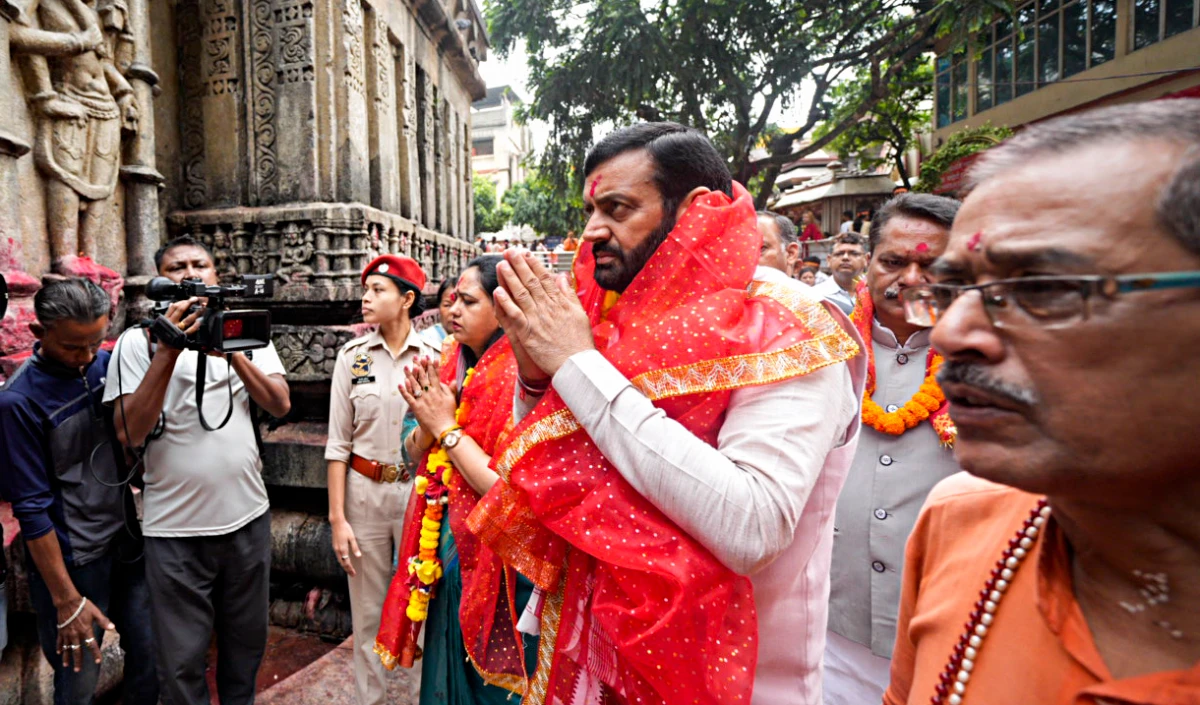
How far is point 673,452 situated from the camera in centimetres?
108

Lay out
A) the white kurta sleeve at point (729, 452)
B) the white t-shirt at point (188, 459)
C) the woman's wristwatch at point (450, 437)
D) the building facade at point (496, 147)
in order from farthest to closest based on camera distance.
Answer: the building facade at point (496, 147) < the white t-shirt at point (188, 459) < the woman's wristwatch at point (450, 437) < the white kurta sleeve at point (729, 452)

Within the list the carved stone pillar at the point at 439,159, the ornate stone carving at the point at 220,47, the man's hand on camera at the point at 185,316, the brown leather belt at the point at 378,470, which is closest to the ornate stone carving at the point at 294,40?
the ornate stone carving at the point at 220,47

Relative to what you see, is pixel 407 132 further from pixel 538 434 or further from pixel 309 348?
pixel 538 434

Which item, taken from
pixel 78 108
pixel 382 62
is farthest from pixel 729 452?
pixel 382 62

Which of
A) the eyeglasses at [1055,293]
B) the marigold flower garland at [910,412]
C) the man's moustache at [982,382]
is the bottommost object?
the marigold flower garland at [910,412]

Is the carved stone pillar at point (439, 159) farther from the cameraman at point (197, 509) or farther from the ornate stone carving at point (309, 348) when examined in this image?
the cameraman at point (197, 509)

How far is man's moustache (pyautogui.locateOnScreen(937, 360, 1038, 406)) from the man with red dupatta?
1.47ft

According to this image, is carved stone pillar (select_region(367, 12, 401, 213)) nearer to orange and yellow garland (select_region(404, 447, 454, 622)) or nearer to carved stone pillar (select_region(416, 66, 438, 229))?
carved stone pillar (select_region(416, 66, 438, 229))

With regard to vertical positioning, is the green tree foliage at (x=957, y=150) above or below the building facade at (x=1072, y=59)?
below

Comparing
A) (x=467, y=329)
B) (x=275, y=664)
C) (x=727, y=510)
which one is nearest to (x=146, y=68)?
(x=467, y=329)

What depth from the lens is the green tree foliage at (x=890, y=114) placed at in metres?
15.5

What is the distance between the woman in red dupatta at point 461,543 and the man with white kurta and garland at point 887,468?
3.10 feet

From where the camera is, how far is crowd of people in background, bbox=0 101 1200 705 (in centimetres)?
59

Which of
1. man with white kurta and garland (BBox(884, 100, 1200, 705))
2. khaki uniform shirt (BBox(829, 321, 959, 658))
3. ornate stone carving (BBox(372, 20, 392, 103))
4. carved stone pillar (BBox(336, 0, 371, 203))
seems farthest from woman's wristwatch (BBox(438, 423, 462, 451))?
ornate stone carving (BBox(372, 20, 392, 103))
